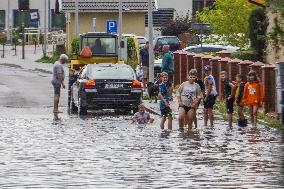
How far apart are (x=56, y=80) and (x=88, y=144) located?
11.4 meters

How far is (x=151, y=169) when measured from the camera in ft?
70.9

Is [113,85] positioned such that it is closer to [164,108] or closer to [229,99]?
[164,108]

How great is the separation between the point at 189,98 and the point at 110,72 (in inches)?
303

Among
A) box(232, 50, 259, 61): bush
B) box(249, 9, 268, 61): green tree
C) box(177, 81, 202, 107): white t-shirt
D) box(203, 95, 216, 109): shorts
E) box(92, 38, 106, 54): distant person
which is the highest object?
box(249, 9, 268, 61): green tree

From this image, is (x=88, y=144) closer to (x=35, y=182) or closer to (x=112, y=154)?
(x=112, y=154)

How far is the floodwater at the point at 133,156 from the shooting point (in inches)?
779

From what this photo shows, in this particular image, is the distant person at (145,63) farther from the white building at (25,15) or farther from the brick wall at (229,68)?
the white building at (25,15)

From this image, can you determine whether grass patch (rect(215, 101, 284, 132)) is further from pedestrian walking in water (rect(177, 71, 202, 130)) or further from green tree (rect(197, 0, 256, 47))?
green tree (rect(197, 0, 256, 47))

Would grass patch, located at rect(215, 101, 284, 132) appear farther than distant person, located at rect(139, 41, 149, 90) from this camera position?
No

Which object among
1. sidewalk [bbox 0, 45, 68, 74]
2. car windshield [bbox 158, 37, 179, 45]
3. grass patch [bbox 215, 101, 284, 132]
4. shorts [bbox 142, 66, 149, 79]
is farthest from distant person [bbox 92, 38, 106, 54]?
car windshield [bbox 158, 37, 179, 45]

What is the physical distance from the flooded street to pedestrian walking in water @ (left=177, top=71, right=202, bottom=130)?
1.68 feet

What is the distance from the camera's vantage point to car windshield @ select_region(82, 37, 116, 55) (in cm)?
4891

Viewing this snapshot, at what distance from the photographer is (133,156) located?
24.3 metres

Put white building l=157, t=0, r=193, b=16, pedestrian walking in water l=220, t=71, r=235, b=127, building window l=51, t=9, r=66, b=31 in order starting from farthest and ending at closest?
building window l=51, t=9, r=66, b=31 < white building l=157, t=0, r=193, b=16 < pedestrian walking in water l=220, t=71, r=235, b=127
